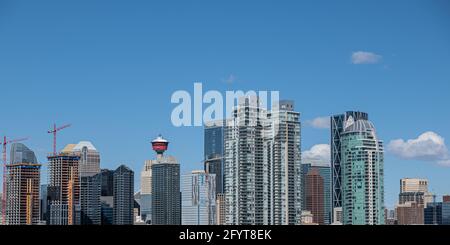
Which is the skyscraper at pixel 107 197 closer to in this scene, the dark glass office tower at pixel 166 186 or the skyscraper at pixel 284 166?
the dark glass office tower at pixel 166 186

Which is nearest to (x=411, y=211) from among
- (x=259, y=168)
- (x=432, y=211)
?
(x=432, y=211)

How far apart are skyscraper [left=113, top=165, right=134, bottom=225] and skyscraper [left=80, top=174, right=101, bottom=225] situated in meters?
2.25

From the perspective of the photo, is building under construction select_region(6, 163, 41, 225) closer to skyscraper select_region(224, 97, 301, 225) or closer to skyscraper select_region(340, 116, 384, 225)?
skyscraper select_region(224, 97, 301, 225)

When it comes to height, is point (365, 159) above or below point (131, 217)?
above

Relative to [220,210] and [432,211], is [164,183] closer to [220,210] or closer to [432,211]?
[220,210]

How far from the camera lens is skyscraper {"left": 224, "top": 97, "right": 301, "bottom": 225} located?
2409 inches

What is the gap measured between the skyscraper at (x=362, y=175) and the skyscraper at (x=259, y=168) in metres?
6.95

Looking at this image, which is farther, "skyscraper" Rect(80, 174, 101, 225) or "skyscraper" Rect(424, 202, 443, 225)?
"skyscraper" Rect(80, 174, 101, 225)

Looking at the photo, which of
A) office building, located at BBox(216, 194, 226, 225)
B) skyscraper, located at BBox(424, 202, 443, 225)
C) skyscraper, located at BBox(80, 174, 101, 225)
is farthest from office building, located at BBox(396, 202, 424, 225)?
skyscraper, located at BBox(80, 174, 101, 225)

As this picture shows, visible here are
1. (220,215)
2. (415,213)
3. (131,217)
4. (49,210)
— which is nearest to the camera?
(131,217)
